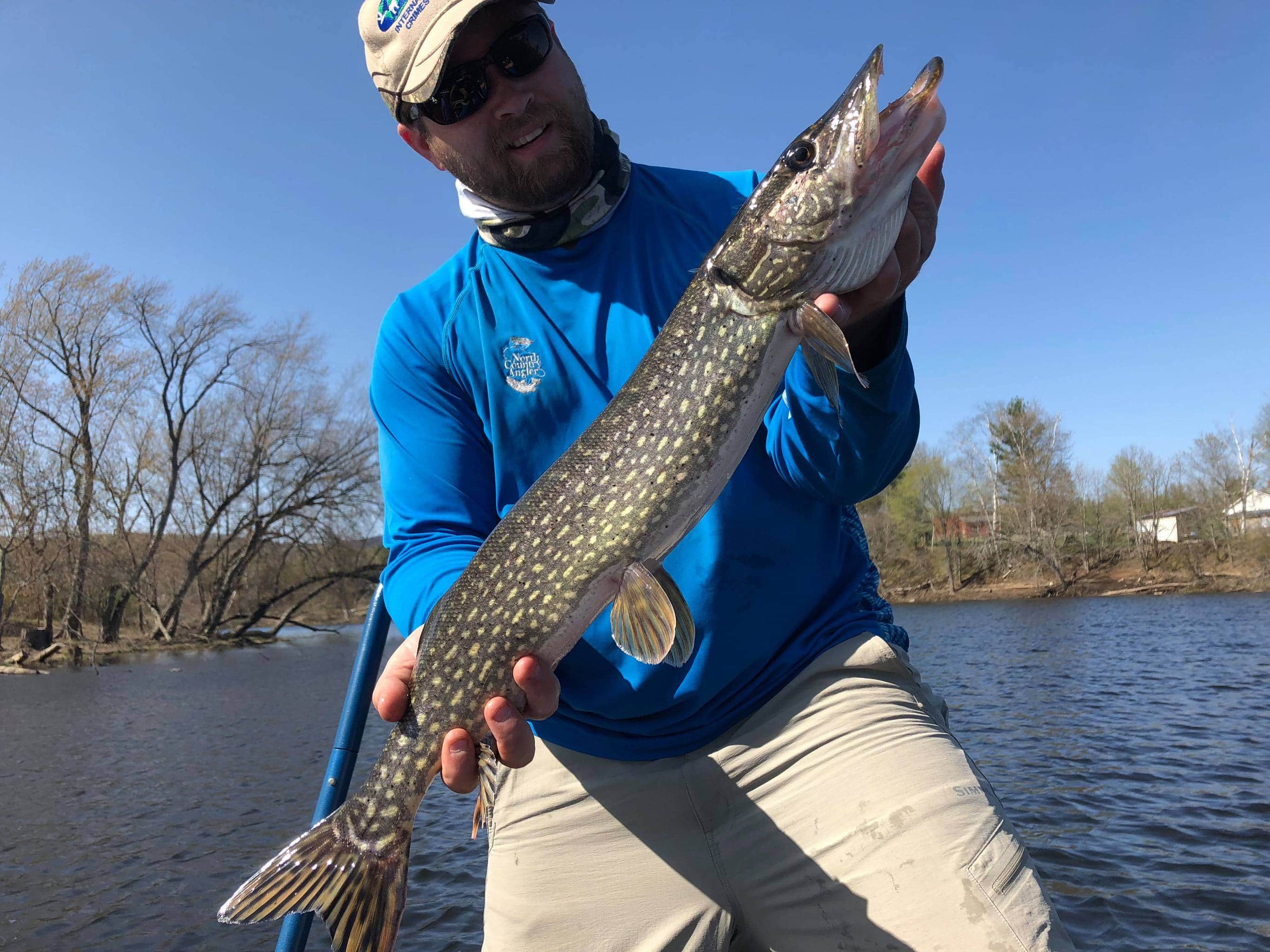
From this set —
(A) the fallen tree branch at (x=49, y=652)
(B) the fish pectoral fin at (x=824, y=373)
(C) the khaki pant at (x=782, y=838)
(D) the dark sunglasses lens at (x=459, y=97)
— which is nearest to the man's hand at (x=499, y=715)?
(C) the khaki pant at (x=782, y=838)

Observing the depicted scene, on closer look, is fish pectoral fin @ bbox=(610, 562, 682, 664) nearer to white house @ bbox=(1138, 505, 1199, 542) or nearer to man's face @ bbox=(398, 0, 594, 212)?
man's face @ bbox=(398, 0, 594, 212)

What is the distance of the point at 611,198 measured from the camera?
292cm

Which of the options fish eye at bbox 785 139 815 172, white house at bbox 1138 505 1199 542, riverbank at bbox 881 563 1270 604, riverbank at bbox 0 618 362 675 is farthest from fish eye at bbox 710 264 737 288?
white house at bbox 1138 505 1199 542

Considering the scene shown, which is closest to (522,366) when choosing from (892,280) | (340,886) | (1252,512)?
(892,280)

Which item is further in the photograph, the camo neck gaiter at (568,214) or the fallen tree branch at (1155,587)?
the fallen tree branch at (1155,587)

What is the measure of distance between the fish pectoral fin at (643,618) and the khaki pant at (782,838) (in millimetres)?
565

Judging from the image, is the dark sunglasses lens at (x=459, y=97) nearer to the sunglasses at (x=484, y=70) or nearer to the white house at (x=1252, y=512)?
the sunglasses at (x=484, y=70)

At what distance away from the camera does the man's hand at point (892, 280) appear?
2182mm

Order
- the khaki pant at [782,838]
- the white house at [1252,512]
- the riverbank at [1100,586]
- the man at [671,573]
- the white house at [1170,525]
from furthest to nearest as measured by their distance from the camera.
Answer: the white house at [1170,525] < the white house at [1252,512] < the riverbank at [1100,586] < the man at [671,573] < the khaki pant at [782,838]

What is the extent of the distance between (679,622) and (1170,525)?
60.1 m

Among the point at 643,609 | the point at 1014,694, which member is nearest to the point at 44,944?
the point at 643,609

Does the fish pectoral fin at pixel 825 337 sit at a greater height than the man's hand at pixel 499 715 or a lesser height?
greater

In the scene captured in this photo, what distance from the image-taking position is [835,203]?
215 centimetres

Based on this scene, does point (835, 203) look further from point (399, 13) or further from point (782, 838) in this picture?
point (782, 838)
